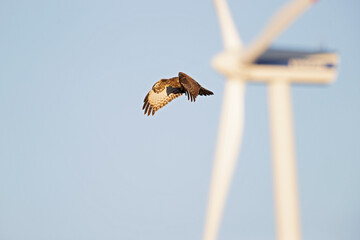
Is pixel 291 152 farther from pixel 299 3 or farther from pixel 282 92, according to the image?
pixel 299 3

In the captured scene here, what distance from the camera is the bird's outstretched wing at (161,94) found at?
19.1 m

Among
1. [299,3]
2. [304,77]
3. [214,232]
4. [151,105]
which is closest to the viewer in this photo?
[151,105]

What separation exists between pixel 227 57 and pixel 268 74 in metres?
2.12

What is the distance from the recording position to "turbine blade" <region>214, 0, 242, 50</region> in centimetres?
3619

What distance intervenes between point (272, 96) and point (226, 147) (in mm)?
4785

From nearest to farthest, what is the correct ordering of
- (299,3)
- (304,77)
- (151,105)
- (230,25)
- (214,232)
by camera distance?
(151,105) < (299,3) < (230,25) < (214,232) < (304,77)

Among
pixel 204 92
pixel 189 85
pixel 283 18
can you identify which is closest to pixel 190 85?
pixel 189 85

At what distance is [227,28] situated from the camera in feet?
125

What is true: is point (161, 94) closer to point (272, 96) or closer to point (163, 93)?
point (163, 93)

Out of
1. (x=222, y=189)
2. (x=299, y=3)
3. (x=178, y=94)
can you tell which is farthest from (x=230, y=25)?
(x=178, y=94)

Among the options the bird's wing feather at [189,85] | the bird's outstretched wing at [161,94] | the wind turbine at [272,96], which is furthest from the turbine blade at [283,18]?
the bird's wing feather at [189,85]

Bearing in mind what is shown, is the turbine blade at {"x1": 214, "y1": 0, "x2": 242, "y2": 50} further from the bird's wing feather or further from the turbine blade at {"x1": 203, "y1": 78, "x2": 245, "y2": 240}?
the bird's wing feather

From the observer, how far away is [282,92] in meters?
41.9

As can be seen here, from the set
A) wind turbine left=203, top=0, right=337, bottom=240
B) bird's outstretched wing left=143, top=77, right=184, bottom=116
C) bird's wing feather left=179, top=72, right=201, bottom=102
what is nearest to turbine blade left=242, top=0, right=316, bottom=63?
wind turbine left=203, top=0, right=337, bottom=240
